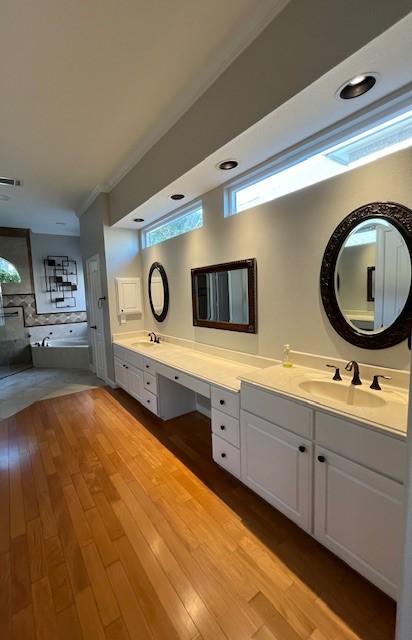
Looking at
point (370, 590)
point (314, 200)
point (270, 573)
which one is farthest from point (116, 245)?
point (370, 590)

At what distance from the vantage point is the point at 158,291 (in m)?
3.85

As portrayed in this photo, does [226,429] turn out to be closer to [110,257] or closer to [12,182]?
[110,257]

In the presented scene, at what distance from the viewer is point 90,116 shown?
2.30m

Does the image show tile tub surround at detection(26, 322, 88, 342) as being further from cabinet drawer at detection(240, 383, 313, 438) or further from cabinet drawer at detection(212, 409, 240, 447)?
cabinet drawer at detection(240, 383, 313, 438)

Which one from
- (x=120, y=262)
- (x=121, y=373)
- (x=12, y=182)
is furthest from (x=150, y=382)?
(x=12, y=182)

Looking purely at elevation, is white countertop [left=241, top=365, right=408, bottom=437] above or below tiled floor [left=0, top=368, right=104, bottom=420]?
above

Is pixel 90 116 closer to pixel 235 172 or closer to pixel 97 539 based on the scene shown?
pixel 235 172

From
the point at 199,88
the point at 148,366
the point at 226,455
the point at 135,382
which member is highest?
the point at 199,88

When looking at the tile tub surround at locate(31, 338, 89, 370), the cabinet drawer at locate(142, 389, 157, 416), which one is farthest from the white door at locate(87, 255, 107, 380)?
the cabinet drawer at locate(142, 389, 157, 416)

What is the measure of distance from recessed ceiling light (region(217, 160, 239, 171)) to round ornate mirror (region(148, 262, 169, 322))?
169cm

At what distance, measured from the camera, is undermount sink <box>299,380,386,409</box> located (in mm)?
1527

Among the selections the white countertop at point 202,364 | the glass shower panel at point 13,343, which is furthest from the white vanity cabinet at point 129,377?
the glass shower panel at point 13,343

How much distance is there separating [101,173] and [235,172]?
6.43ft

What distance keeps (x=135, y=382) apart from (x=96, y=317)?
1.74m
